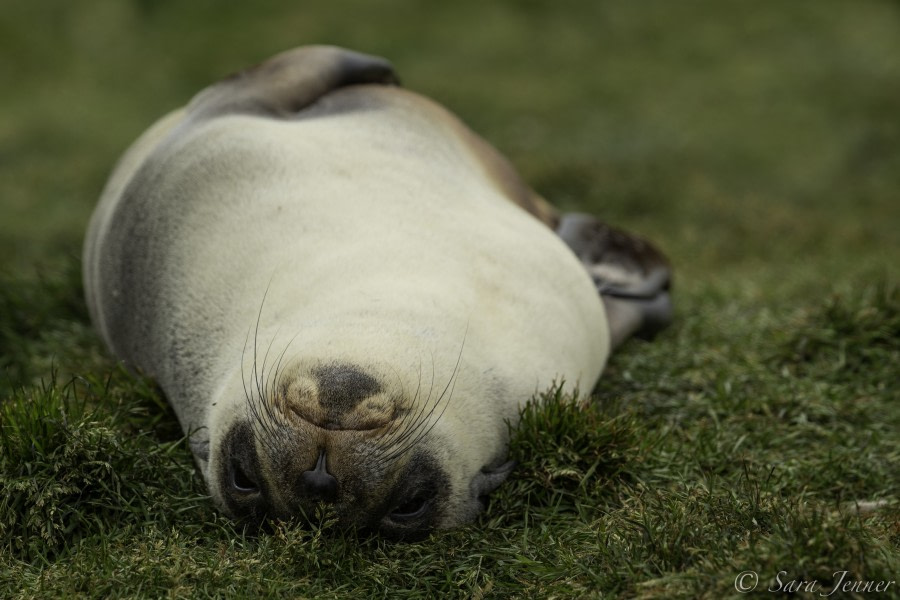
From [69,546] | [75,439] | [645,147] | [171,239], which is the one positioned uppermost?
[171,239]

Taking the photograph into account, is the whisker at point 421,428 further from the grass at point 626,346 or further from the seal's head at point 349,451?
the grass at point 626,346

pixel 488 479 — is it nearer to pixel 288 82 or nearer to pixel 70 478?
pixel 70 478

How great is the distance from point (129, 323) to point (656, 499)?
2009 millimetres

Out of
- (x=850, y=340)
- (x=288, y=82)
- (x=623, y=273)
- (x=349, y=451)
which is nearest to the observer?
(x=349, y=451)

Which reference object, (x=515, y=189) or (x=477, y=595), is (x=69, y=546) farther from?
(x=515, y=189)

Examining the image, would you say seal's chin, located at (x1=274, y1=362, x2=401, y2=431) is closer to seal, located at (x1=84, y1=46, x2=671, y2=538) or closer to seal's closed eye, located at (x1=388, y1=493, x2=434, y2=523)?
seal, located at (x1=84, y1=46, x2=671, y2=538)

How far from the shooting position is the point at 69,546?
298cm

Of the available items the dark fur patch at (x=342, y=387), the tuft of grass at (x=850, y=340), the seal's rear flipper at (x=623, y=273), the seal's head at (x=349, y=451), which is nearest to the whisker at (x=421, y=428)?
the seal's head at (x=349, y=451)

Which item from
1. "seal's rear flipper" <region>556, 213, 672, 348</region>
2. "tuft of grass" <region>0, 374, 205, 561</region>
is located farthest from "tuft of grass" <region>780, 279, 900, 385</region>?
"tuft of grass" <region>0, 374, 205, 561</region>

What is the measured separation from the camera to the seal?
2746 millimetres

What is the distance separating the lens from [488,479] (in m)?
3.06

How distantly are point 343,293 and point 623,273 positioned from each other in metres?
2.05

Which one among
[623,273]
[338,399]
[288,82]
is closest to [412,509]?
[338,399]

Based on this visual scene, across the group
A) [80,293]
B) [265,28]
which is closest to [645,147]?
[265,28]
